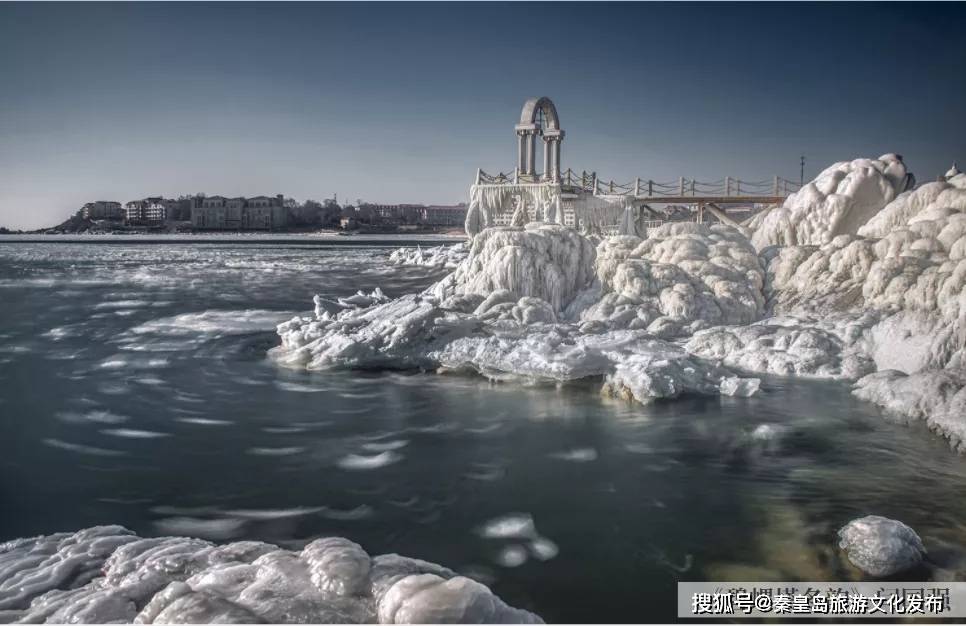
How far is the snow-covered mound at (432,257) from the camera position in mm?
41159

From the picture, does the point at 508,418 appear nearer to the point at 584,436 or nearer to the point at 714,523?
the point at 584,436

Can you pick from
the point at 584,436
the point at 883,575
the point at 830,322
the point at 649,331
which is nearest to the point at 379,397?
the point at 584,436

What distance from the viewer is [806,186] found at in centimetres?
2016

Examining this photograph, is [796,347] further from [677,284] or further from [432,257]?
[432,257]

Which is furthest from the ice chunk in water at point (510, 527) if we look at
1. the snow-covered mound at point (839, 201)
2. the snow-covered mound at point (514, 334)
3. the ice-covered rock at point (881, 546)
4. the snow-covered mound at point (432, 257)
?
the snow-covered mound at point (432, 257)

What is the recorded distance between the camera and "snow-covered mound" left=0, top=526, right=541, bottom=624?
381 centimetres

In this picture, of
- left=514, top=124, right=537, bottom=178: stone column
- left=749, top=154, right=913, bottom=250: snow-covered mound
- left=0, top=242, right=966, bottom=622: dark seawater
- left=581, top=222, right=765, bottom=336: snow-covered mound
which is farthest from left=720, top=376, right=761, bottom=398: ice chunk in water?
left=514, top=124, right=537, bottom=178: stone column

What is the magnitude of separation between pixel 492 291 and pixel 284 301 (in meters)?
12.2

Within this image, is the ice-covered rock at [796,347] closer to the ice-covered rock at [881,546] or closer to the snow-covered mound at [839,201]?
the ice-covered rock at [881,546]

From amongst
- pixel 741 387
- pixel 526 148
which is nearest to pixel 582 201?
pixel 526 148

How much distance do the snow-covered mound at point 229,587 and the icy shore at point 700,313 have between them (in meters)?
6.82

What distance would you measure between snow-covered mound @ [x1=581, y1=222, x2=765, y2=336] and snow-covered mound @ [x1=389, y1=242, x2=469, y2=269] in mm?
22787

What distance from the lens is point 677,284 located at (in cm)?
1483

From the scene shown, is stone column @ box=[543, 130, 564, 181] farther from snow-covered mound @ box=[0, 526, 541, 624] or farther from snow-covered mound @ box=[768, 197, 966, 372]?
snow-covered mound @ box=[0, 526, 541, 624]
